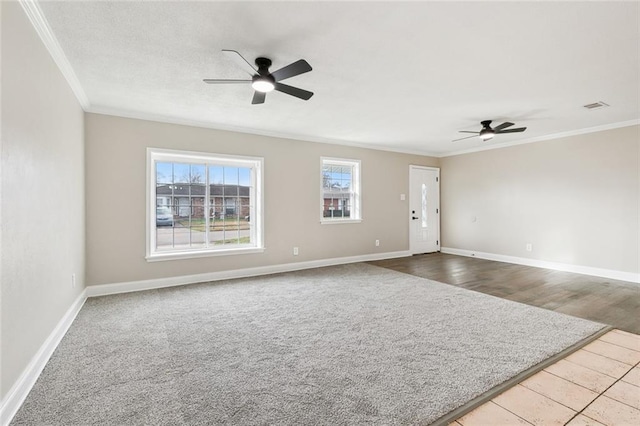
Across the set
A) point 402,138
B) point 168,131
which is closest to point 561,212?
point 402,138

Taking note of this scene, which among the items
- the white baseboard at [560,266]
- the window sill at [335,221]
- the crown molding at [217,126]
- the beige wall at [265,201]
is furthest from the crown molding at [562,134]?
the window sill at [335,221]

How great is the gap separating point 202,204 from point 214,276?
1168 millimetres

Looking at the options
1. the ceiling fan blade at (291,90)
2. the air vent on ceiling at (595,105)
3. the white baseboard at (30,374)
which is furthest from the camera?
the air vent on ceiling at (595,105)

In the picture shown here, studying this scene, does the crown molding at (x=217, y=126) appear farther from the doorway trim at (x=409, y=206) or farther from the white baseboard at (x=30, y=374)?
the white baseboard at (x=30, y=374)

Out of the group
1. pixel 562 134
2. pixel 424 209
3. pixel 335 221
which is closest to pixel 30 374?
pixel 335 221

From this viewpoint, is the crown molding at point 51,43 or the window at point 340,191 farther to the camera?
the window at point 340,191

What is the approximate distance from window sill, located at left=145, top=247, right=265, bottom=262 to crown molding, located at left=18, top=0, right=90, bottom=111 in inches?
86.4

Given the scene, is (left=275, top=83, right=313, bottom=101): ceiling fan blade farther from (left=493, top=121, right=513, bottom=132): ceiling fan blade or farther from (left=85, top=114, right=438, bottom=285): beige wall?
(left=493, top=121, right=513, bottom=132): ceiling fan blade

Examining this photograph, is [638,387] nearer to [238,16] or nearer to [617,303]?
[617,303]

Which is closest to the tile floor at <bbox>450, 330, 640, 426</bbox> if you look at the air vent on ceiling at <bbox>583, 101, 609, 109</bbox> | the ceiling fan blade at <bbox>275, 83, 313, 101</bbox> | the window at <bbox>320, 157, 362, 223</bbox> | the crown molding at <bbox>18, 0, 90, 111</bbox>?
the ceiling fan blade at <bbox>275, 83, 313, 101</bbox>

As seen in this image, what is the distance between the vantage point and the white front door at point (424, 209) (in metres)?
7.22

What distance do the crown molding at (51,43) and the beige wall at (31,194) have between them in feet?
0.18

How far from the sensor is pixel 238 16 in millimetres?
2109

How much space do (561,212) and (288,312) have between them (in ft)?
17.4
